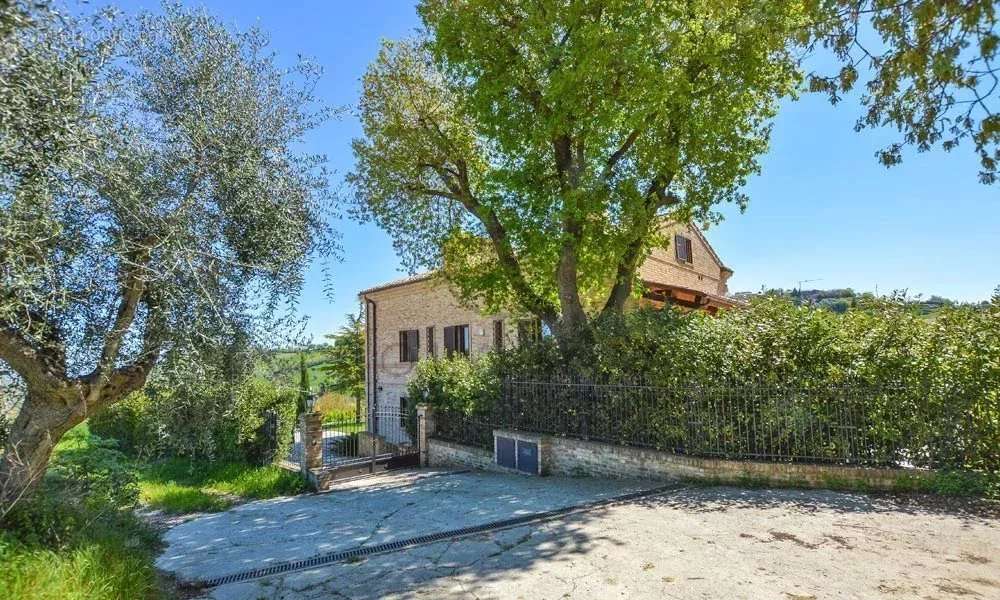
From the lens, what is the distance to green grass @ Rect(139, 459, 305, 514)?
9.76 meters

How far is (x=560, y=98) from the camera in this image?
10031mm

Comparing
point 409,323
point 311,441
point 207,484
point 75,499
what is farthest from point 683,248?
point 75,499

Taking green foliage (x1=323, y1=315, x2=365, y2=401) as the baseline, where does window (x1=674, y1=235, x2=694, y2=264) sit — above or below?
above

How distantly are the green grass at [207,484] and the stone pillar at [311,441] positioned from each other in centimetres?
41

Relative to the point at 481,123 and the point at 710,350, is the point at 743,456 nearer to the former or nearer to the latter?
the point at 710,350

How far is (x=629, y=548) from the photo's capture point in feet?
18.1

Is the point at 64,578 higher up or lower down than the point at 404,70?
lower down

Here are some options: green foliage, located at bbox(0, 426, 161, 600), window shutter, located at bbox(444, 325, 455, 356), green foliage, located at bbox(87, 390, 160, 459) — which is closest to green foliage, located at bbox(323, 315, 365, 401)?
window shutter, located at bbox(444, 325, 455, 356)

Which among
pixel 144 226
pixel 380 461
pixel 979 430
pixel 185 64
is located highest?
pixel 185 64

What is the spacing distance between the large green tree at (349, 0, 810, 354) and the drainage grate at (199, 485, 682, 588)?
3708mm

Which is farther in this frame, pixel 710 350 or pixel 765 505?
pixel 710 350

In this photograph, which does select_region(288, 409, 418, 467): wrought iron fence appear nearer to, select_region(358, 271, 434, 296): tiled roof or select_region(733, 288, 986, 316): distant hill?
select_region(358, 271, 434, 296): tiled roof

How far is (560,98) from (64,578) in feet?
31.1

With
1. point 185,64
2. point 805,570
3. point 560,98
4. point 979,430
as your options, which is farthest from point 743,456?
point 185,64
